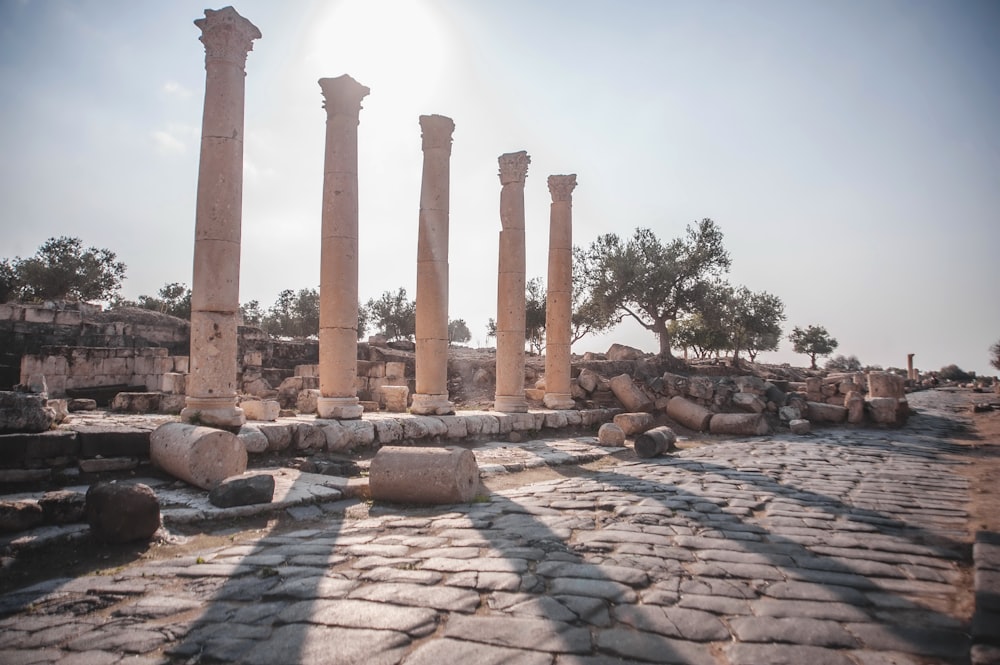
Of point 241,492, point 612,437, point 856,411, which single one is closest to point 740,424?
point 612,437

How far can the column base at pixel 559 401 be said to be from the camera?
56.0ft

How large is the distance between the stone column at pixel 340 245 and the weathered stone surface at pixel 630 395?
8.76m

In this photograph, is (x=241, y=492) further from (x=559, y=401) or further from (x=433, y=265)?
(x=559, y=401)

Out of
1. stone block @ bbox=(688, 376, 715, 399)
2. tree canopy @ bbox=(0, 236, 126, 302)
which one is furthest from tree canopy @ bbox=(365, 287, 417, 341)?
stone block @ bbox=(688, 376, 715, 399)

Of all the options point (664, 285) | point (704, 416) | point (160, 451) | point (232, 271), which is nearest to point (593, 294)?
point (664, 285)

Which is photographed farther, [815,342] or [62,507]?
[815,342]

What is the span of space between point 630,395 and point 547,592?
14.2 meters

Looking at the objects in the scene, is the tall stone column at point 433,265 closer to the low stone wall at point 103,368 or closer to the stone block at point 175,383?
the stone block at point 175,383

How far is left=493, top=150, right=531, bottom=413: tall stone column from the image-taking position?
15906 mm

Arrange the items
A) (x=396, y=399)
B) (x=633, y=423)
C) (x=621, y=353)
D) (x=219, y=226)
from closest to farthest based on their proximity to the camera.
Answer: (x=219, y=226), (x=633, y=423), (x=396, y=399), (x=621, y=353)

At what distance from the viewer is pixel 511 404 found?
50.7 feet

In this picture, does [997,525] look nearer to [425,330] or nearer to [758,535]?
[758,535]

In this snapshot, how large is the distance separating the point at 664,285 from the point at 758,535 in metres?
26.4

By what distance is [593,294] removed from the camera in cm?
3259
